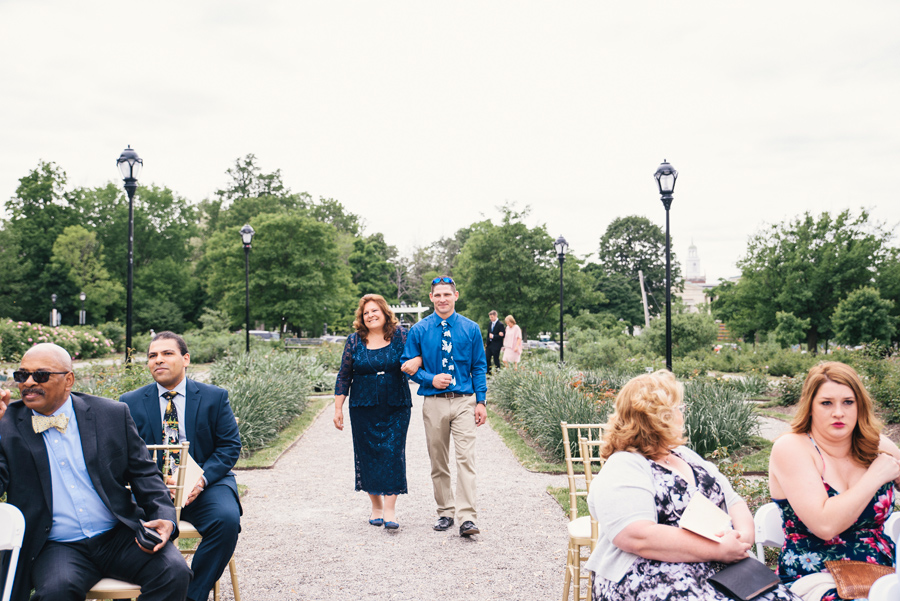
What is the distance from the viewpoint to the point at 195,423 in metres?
3.77

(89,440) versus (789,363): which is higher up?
(89,440)

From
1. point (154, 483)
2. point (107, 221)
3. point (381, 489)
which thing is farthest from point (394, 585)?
point (107, 221)

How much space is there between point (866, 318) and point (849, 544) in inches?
1171

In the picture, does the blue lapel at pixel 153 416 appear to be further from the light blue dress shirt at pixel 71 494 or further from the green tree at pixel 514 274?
the green tree at pixel 514 274

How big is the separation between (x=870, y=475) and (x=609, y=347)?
1669 centimetres

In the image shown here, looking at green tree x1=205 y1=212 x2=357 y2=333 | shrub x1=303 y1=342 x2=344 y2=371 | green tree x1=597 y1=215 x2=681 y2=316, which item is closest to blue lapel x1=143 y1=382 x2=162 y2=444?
shrub x1=303 y1=342 x2=344 y2=371

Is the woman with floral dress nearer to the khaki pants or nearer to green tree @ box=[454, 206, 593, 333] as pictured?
the khaki pants

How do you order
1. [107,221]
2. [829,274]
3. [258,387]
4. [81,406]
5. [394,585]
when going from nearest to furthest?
1. [81,406]
2. [394,585]
3. [258,387]
4. [829,274]
5. [107,221]

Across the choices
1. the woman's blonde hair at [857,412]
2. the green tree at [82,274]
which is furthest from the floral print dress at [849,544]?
the green tree at [82,274]

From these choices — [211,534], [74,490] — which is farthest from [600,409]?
[74,490]

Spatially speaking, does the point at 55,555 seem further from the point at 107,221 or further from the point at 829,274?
the point at 107,221

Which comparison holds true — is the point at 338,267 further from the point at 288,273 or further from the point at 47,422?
the point at 47,422

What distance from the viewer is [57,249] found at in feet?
160

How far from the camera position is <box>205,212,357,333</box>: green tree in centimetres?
3378
